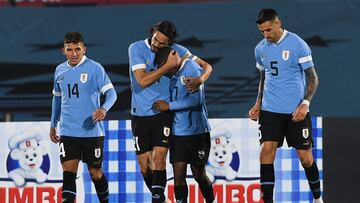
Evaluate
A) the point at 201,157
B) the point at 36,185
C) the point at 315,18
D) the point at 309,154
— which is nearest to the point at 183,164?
the point at 201,157

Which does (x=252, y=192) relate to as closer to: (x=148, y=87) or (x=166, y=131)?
(x=166, y=131)

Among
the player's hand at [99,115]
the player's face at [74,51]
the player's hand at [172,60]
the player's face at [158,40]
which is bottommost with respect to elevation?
the player's hand at [99,115]

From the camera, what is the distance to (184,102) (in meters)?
11.3

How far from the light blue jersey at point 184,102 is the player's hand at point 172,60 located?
0.84 feet

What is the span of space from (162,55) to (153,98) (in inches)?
18.1

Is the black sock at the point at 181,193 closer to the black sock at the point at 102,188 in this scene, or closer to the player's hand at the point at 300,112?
the black sock at the point at 102,188

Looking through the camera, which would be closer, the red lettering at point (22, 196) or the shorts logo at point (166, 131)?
the shorts logo at point (166, 131)

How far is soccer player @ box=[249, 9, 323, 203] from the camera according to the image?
35.9ft

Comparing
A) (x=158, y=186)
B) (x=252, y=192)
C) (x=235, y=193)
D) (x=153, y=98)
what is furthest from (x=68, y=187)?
(x=252, y=192)

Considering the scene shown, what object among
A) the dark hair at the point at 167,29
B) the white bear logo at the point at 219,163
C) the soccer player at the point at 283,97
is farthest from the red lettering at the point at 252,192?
the dark hair at the point at 167,29

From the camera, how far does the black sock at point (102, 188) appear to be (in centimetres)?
1172

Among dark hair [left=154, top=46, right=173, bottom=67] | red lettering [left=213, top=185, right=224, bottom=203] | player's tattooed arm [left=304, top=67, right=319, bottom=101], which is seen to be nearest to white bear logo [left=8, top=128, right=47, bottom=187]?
red lettering [left=213, top=185, right=224, bottom=203]

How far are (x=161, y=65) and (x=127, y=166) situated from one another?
1816 mm

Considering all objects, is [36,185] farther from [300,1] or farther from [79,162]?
[300,1]
